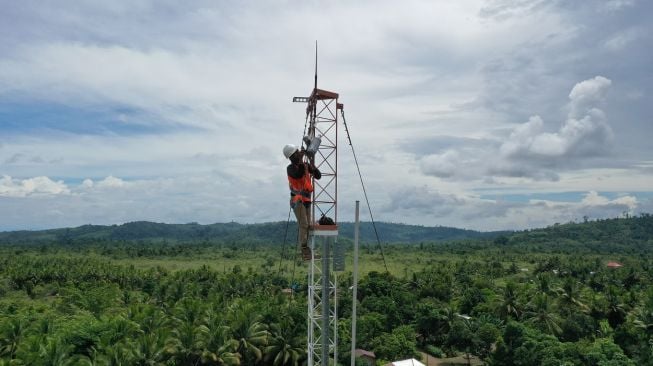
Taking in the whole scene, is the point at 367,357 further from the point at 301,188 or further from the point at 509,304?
the point at 301,188

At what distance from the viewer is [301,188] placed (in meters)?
22.1

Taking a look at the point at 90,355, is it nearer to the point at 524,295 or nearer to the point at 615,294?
the point at 524,295

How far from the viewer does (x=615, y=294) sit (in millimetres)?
47344

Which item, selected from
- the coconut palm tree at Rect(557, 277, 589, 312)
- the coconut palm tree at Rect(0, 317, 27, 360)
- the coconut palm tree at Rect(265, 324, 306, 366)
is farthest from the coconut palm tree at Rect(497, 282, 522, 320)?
the coconut palm tree at Rect(0, 317, 27, 360)

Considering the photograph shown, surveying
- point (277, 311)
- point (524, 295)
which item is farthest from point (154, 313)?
point (524, 295)

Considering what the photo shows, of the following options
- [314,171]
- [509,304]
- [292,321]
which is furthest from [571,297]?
[314,171]

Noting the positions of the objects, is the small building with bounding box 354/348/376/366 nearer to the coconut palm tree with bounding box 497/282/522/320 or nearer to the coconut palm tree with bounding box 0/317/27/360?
the coconut palm tree with bounding box 497/282/522/320

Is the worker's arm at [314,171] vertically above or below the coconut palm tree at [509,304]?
above

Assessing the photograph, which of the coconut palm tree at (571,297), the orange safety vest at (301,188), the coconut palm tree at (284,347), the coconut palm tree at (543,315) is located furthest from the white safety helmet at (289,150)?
the coconut palm tree at (571,297)

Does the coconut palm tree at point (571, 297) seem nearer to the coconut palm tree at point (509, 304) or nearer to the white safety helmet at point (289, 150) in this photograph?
the coconut palm tree at point (509, 304)

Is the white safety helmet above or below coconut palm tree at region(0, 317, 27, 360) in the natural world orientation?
above

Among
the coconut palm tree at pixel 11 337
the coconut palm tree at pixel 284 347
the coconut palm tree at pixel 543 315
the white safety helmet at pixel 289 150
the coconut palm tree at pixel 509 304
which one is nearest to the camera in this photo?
the white safety helmet at pixel 289 150

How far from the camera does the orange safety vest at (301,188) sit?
2198cm

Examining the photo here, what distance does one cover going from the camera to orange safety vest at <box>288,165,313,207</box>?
72.1ft
